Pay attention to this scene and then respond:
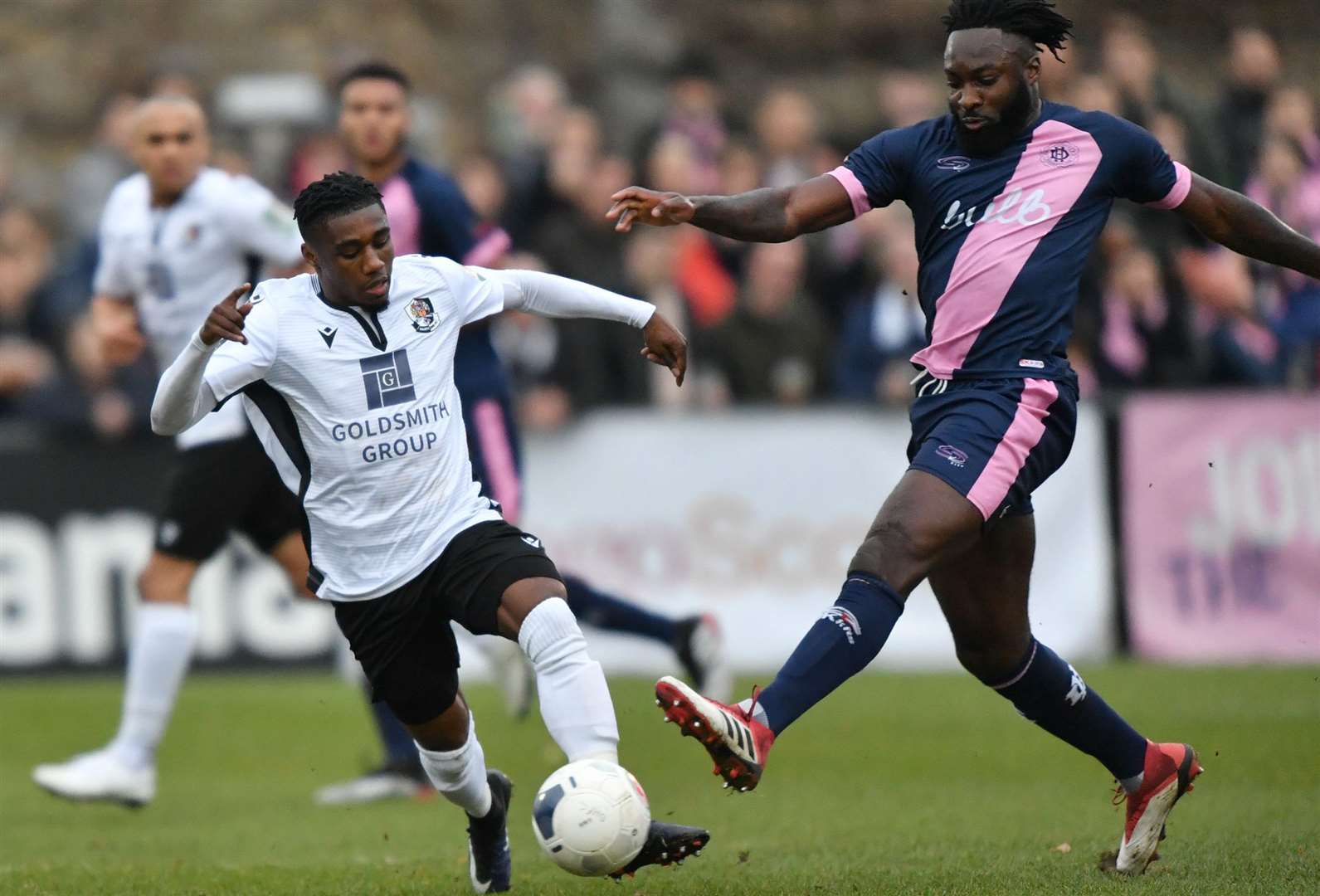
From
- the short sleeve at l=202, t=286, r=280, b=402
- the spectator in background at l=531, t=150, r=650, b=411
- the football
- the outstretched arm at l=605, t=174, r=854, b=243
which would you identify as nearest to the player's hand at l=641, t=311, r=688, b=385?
the outstretched arm at l=605, t=174, r=854, b=243

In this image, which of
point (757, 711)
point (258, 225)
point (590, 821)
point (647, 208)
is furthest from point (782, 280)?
point (590, 821)

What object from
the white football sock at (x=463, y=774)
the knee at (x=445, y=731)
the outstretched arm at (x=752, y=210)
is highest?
the outstretched arm at (x=752, y=210)

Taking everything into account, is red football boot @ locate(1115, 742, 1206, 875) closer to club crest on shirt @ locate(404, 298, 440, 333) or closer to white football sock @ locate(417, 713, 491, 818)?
white football sock @ locate(417, 713, 491, 818)

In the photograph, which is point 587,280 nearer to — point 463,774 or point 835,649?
point 463,774

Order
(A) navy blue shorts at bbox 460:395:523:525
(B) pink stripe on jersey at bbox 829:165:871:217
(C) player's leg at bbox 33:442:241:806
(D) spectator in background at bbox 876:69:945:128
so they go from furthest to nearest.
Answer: (D) spectator in background at bbox 876:69:945:128 < (A) navy blue shorts at bbox 460:395:523:525 < (C) player's leg at bbox 33:442:241:806 < (B) pink stripe on jersey at bbox 829:165:871:217

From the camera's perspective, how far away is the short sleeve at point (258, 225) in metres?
8.87

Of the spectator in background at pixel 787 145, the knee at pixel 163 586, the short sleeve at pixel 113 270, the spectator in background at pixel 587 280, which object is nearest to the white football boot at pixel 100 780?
the knee at pixel 163 586

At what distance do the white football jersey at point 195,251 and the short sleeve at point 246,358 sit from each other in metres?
2.73

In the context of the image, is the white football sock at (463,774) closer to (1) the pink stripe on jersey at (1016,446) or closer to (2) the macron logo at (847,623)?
(2) the macron logo at (847,623)

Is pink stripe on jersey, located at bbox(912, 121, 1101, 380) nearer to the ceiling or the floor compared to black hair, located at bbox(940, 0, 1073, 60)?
nearer to the floor

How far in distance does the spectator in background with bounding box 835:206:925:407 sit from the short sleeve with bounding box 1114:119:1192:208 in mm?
6589

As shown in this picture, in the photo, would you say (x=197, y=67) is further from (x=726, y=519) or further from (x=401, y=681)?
(x=401, y=681)

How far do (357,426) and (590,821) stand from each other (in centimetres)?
145

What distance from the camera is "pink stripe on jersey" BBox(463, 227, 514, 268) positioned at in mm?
9078
